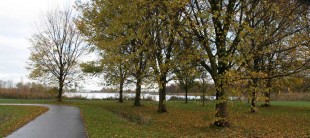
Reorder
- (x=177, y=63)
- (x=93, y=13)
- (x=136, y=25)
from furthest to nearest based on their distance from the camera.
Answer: (x=93, y=13) < (x=136, y=25) < (x=177, y=63)

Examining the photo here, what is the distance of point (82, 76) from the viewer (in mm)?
44594

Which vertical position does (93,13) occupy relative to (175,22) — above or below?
above

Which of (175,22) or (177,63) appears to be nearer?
(175,22)

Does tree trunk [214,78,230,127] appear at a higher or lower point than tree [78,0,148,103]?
lower

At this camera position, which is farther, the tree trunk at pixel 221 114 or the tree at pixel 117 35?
the tree at pixel 117 35

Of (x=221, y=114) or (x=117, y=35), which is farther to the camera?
(x=117, y=35)

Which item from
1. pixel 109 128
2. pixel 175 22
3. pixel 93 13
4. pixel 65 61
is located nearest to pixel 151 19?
pixel 175 22

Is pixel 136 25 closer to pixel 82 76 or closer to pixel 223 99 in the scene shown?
pixel 223 99

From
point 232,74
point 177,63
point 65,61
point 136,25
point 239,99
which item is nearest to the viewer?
point 232,74

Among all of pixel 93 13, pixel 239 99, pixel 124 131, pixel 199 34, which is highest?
pixel 93 13

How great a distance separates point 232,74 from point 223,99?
1773 mm

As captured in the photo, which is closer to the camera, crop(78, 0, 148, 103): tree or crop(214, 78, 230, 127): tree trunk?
crop(214, 78, 230, 127): tree trunk

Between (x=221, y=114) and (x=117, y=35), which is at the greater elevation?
(x=117, y=35)

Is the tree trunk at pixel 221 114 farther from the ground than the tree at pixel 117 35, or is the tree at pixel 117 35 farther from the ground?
the tree at pixel 117 35
